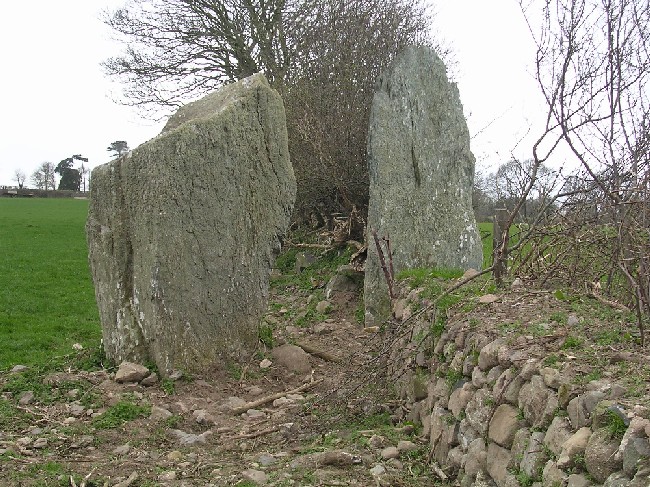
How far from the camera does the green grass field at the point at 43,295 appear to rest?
8344 millimetres

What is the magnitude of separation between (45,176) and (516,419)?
216 feet

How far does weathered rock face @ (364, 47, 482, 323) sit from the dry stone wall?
10.7 ft

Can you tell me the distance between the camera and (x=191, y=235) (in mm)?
6078

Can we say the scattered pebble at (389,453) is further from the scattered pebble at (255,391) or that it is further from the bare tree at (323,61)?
the bare tree at (323,61)

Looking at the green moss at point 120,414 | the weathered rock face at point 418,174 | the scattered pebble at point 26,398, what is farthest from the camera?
the weathered rock face at point 418,174

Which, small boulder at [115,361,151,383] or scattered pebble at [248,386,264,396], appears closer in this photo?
small boulder at [115,361,151,383]

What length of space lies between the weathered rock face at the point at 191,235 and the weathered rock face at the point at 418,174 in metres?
1.92

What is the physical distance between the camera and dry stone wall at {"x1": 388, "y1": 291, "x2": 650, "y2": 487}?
242cm

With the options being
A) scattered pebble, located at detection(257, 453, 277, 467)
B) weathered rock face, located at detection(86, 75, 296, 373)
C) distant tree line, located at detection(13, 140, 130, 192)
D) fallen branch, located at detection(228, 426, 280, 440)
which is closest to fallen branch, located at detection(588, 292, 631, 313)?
scattered pebble, located at detection(257, 453, 277, 467)

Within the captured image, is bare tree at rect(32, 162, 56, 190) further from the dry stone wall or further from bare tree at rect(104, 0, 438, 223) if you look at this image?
the dry stone wall

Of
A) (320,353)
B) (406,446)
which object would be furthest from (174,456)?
(320,353)

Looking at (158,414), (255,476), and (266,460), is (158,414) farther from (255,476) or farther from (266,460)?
(255,476)

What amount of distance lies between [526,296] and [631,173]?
3.51 ft

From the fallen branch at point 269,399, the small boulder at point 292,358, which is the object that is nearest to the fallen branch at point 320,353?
the small boulder at point 292,358
